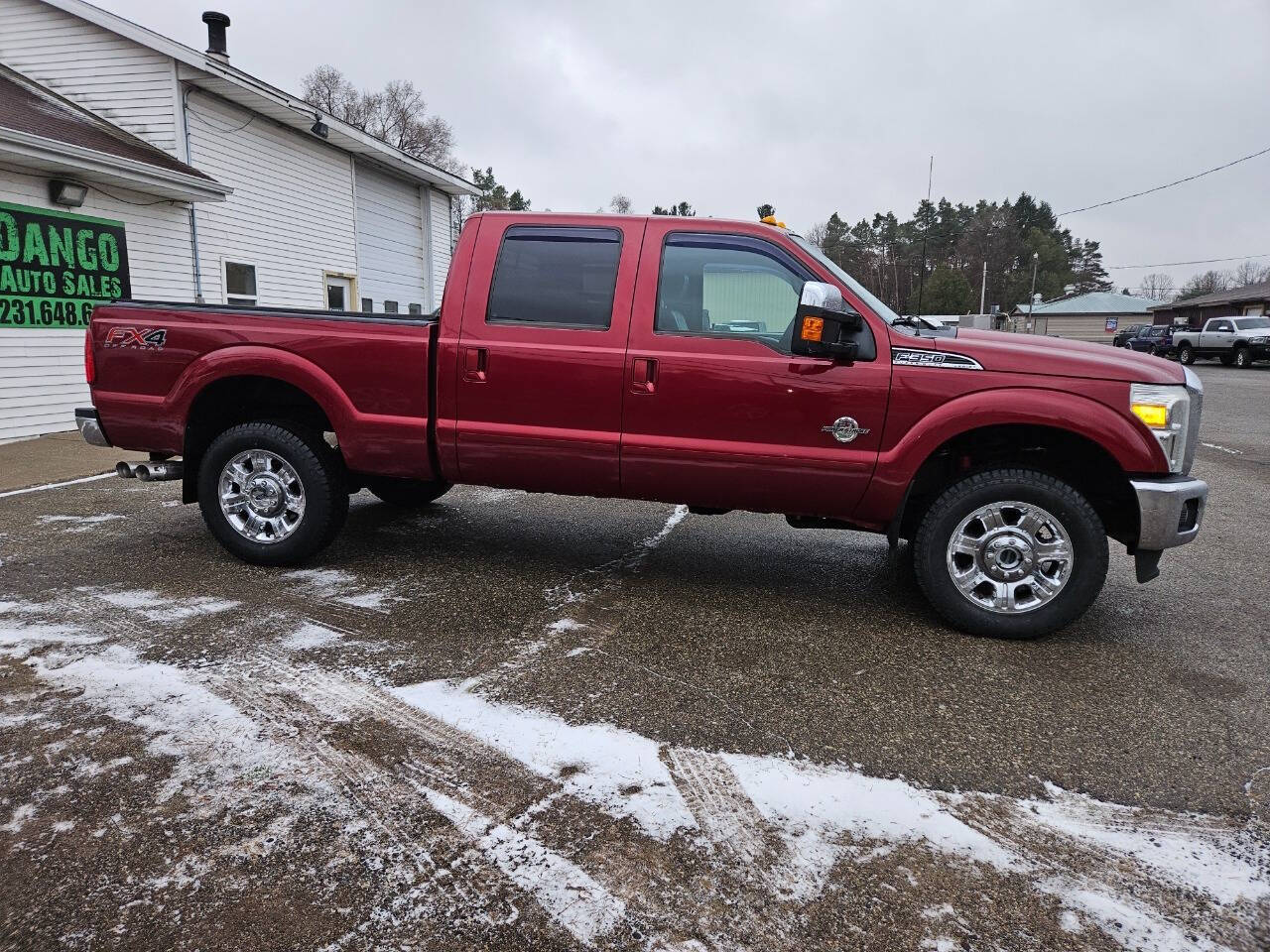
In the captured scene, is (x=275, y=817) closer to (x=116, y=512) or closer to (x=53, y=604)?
(x=53, y=604)

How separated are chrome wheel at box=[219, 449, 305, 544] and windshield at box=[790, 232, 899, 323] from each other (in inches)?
119

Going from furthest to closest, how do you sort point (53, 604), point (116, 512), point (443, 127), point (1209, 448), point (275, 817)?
point (443, 127), point (1209, 448), point (116, 512), point (53, 604), point (275, 817)

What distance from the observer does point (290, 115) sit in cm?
1262

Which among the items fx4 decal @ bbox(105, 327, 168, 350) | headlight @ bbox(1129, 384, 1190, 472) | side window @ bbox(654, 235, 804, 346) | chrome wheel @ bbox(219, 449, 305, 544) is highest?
side window @ bbox(654, 235, 804, 346)

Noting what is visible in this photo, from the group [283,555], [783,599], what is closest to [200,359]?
[283,555]

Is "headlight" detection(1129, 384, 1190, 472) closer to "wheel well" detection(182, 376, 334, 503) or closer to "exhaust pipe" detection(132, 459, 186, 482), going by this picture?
"wheel well" detection(182, 376, 334, 503)

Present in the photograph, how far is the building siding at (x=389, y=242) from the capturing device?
16.2 m

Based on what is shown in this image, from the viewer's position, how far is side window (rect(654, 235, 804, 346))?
380 centimetres

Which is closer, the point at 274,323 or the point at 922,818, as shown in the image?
the point at 922,818

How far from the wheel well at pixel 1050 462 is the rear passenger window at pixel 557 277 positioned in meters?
1.84

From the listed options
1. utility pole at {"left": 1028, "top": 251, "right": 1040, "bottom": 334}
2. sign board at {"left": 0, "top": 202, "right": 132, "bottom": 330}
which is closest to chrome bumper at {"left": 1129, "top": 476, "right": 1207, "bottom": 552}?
sign board at {"left": 0, "top": 202, "right": 132, "bottom": 330}

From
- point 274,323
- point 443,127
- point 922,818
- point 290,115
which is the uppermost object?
point 443,127

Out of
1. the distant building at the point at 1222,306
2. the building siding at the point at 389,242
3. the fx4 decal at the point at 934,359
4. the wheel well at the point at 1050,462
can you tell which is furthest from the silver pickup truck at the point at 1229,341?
the fx4 decal at the point at 934,359

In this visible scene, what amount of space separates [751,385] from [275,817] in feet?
8.52
